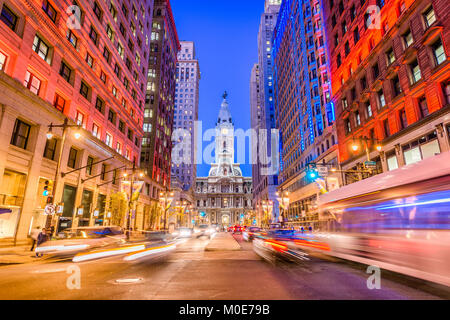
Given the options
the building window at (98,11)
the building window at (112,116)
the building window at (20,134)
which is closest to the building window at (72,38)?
the building window at (98,11)

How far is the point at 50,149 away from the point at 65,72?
29.0 ft

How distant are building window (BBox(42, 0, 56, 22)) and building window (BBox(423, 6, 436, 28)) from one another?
34400mm

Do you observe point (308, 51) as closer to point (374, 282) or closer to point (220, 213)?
point (374, 282)

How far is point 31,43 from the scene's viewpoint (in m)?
22.2

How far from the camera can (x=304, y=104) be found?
5622cm

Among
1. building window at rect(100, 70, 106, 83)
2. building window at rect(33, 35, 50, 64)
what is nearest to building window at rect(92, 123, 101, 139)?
building window at rect(100, 70, 106, 83)

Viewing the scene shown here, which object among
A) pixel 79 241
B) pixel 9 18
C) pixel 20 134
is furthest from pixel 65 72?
pixel 79 241

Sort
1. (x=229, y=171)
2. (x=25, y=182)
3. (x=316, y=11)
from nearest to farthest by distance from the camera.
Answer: (x=25, y=182)
(x=316, y=11)
(x=229, y=171)

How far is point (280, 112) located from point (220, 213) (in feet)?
315

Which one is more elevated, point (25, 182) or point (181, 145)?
point (181, 145)

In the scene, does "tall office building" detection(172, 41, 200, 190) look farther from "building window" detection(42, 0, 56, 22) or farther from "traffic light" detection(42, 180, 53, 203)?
"traffic light" detection(42, 180, 53, 203)

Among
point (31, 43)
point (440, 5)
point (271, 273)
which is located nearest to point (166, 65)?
point (31, 43)

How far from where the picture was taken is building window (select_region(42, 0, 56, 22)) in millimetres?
24248

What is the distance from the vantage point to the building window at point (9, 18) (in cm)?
1997
